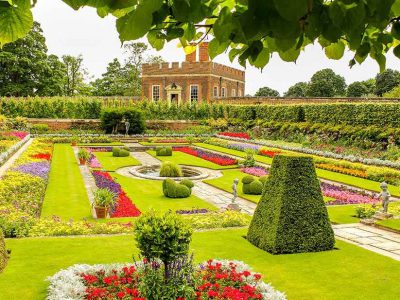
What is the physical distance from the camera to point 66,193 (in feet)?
44.1

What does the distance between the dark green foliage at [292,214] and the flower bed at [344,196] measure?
5.40 meters

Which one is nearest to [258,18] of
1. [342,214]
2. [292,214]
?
[292,214]

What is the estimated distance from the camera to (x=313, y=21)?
1506 millimetres

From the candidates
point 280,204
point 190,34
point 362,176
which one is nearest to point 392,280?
point 280,204

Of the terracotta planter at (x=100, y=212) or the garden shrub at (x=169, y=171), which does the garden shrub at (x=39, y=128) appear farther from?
the terracotta planter at (x=100, y=212)

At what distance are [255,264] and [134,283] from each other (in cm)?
210

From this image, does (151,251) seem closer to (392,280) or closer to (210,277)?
(210,277)

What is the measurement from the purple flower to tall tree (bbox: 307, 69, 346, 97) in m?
45.2

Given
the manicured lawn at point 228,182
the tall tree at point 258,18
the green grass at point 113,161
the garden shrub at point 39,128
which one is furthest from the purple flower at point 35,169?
the garden shrub at point 39,128

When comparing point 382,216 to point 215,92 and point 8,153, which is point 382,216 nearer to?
point 8,153

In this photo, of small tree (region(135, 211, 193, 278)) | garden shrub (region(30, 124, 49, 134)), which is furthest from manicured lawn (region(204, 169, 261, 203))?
garden shrub (region(30, 124, 49, 134))

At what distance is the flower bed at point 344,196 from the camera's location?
12914 mm

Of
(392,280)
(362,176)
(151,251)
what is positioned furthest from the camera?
(362,176)

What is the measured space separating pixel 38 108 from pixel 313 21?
37.9m
